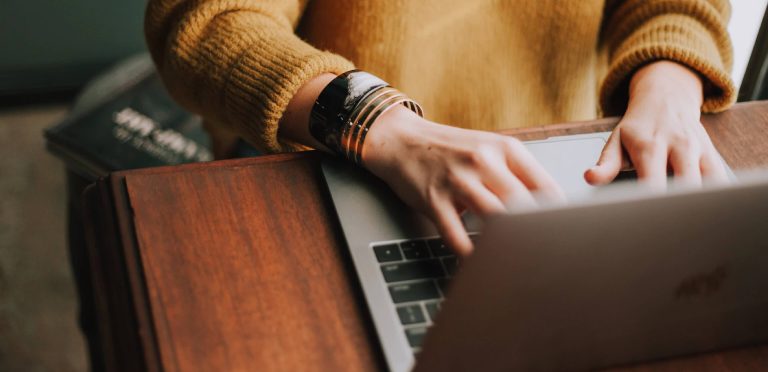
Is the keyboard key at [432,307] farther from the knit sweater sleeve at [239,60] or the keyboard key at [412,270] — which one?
the knit sweater sleeve at [239,60]

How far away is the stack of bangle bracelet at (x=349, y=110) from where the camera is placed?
1.86 ft

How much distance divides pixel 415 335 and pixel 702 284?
0.19 meters

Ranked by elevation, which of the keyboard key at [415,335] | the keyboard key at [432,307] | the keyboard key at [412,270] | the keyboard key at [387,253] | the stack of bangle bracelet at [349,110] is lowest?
the keyboard key at [415,335]

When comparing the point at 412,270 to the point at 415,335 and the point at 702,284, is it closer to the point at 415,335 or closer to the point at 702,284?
the point at 415,335

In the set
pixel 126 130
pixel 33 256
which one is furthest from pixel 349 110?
pixel 33 256

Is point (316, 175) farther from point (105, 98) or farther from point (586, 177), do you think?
point (105, 98)

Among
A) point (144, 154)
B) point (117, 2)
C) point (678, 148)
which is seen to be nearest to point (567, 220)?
point (678, 148)

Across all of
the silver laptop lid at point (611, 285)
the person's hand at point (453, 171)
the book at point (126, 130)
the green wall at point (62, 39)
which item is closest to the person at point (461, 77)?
the person's hand at point (453, 171)

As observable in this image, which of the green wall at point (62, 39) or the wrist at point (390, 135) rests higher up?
the wrist at point (390, 135)

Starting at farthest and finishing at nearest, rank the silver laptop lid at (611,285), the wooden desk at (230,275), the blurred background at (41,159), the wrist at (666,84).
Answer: the blurred background at (41,159), the wrist at (666,84), the wooden desk at (230,275), the silver laptop lid at (611,285)

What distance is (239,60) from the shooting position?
0.63 m

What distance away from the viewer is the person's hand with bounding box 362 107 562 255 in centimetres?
51

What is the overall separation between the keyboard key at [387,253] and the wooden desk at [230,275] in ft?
0.08

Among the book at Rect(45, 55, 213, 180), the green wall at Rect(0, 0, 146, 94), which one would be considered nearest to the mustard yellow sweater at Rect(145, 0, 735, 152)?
the book at Rect(45, 55, 213, 180)
